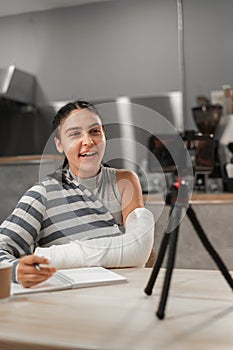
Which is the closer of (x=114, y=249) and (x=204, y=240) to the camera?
(x=204, y=240)

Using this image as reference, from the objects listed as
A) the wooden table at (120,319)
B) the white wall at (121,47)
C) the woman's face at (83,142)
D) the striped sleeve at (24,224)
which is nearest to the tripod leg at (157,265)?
the wooden table at (120,319)

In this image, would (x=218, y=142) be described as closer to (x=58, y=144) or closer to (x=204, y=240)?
(x=58, y=144)

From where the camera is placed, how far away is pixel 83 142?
3.49 feet

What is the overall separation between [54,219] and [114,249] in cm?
18

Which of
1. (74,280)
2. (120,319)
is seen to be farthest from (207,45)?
(120,319)

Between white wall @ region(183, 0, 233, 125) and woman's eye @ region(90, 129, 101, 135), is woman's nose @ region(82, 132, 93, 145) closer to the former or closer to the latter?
woman's eye @ region(90, 129, 101, 135)

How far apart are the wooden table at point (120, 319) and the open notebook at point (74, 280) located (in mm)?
18

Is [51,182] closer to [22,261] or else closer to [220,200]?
[22,261]

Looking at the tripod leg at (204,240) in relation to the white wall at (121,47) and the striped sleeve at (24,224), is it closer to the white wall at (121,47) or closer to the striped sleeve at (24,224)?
the striped sleeve at (24,224)

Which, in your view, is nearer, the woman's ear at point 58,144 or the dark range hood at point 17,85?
the woman's ear at point 58,144

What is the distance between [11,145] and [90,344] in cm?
353

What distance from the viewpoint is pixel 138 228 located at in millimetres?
1081

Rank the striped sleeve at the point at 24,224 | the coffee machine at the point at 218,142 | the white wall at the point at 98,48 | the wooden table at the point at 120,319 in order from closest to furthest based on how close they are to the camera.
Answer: the wooden table at the point at 120,319, the striped sleeve at the point at 24,224, the coffee machine at the point at 218,142, the white wall at the point at 98,48

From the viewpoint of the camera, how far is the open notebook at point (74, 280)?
96 cm
